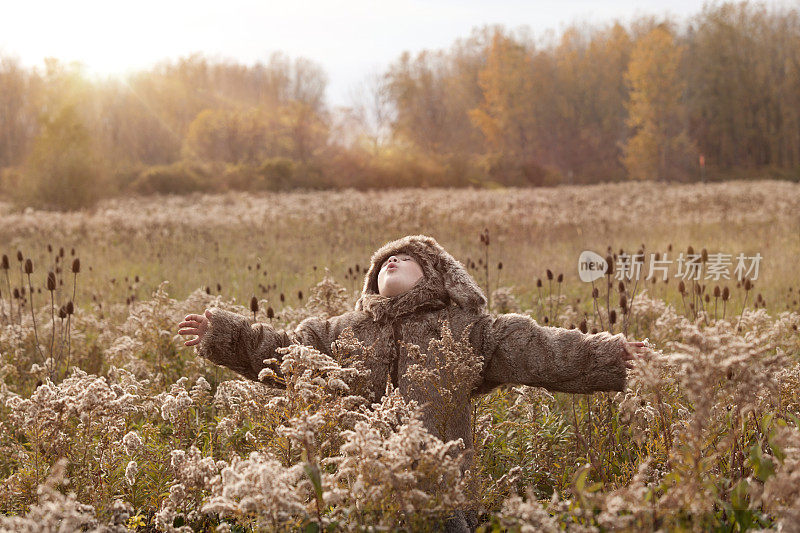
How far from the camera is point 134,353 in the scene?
223 inches

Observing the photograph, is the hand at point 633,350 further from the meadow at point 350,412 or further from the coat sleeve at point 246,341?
the coat sleeve at point 246,341

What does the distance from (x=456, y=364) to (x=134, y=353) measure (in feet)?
12.8

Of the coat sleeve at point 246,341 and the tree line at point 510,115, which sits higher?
the tree line at point 510,115

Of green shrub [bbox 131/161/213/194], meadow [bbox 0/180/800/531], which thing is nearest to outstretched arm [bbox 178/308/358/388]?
meadow [bbox 0/180/800/531]

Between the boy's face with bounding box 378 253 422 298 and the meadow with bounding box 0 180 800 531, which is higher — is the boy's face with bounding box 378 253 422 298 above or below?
above

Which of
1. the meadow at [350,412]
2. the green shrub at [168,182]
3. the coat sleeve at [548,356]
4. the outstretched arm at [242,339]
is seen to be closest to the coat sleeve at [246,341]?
the outstretched arm at [242,339]

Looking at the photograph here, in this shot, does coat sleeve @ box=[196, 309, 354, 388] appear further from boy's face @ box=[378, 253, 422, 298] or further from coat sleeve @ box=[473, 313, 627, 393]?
coat sleeve @ box=[473, 313, 627, 393]

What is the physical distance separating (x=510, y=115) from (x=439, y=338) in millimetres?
51380

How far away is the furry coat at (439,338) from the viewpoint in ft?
10.1

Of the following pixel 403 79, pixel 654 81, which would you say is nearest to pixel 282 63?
pixel 403 79

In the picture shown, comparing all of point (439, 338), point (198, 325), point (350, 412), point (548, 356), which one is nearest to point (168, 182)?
point (198, 325)

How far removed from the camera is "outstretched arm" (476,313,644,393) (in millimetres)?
3057

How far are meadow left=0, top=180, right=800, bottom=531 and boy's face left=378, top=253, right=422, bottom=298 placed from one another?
553mm

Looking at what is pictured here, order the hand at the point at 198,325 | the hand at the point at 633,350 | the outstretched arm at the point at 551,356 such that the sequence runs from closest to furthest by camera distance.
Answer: the hand at the point at 633,350 → the outstretched arm at the point at 551,356 → the hand at the point at 198,325
